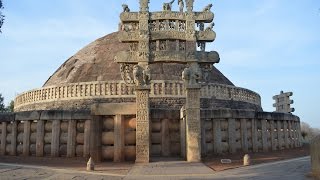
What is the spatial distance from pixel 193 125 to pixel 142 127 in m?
1.71

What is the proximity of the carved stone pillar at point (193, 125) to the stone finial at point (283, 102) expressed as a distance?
58.6ft

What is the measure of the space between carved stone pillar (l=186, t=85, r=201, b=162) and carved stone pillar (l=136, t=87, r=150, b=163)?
135 cm

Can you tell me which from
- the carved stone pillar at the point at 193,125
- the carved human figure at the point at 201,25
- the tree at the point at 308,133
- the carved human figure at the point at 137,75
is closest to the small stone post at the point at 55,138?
the carved human figure at the point at 137,75

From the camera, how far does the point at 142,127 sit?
38.9 ft

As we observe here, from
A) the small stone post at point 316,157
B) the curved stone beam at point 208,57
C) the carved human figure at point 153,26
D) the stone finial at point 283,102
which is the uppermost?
the carved human figure at point 153,26

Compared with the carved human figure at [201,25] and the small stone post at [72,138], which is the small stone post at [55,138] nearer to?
the small stone post at [72,138]

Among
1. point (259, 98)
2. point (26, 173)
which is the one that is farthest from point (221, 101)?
point (26, 173)

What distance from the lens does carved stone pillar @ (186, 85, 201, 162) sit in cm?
1161

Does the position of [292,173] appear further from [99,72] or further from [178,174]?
[99,72]

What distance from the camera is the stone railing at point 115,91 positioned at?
70.4 feet

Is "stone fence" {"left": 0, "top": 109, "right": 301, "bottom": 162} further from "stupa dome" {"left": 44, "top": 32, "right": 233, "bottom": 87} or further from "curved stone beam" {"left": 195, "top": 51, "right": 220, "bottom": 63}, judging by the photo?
"stupa dome" {"left": 44, "top": 32, "right": 233, "bottom": 87}

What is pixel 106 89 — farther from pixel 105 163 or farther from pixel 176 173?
pixel 176 173

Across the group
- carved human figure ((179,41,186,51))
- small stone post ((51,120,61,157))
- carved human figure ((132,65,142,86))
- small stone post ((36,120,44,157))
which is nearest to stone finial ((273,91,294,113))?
carved human figure ((179,41,186,51))

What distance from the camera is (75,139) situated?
13156mm
